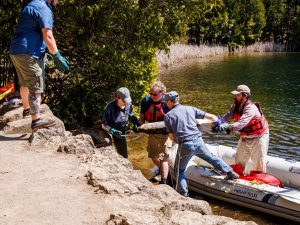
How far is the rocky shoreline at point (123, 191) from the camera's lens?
14.3 feet

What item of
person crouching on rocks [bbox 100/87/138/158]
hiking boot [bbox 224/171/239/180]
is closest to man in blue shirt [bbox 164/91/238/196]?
person crouching on rocks [bbox 100/87/138/158]

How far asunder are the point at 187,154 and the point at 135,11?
4632 mm

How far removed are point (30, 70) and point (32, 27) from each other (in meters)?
0.69

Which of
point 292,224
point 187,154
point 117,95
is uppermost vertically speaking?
point 117,95

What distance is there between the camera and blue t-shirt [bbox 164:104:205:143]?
7.18 meters

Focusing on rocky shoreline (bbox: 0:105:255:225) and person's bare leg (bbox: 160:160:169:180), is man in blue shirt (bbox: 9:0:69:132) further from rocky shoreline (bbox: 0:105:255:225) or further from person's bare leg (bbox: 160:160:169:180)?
person's bare leg (bbox: 160:160:169:180)

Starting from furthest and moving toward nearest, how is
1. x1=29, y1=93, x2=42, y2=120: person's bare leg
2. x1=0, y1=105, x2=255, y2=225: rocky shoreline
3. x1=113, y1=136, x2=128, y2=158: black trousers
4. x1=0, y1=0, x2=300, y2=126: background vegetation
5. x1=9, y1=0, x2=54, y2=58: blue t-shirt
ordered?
x1=0, y1=0, x2=300, y2=126: background vegetation
x1=113, y1=136, x2=128, y2=158: black trousers
x1=29, y1=93, x2=42, y2=120: person's bare leg
x1=9, y1=0, x2=54, y2=58: blue t-shirt
x1=0, y1=105, x2=255, y2=225: rocky shoreline

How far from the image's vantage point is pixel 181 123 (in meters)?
7.20

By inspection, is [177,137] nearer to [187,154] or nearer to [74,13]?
[187,154]

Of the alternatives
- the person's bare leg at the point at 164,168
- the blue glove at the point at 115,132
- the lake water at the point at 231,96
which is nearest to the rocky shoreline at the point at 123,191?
the blue glove at the point at 115,132

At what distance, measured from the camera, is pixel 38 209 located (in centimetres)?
460

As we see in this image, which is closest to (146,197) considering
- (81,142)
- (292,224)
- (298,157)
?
(81,142)

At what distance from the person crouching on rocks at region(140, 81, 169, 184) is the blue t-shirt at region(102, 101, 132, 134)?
1.44 ft

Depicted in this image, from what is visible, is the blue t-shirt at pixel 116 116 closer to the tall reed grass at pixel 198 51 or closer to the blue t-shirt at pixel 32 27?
the blue t-shirt at pixel 32 27
